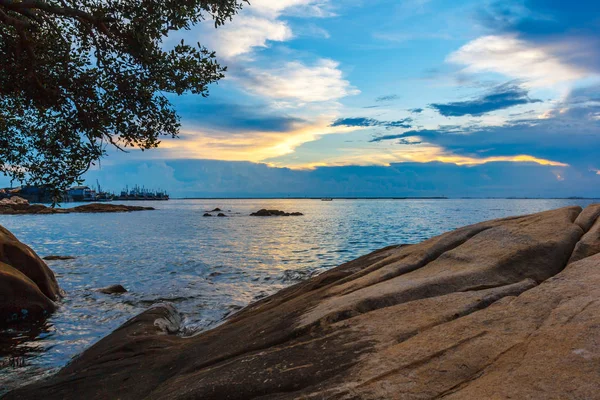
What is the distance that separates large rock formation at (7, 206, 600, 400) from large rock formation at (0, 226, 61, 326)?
6.02 metres

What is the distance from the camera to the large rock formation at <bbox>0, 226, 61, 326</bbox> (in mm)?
12500

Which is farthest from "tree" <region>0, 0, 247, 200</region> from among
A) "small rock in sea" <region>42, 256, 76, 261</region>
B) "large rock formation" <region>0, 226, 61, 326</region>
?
"small rock in sea" <region>42, 256, 76, 261</region>

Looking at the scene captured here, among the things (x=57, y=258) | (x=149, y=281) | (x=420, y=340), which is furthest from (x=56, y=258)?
(x=420, y=340)

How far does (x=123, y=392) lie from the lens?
253 inches

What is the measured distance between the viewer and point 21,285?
13070 millimetres

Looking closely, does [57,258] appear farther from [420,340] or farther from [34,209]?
[34,209]

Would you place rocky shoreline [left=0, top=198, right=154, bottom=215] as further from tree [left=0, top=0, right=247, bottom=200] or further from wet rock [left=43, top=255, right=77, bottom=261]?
tree [left=0, top=0, right=247, bottom=200]

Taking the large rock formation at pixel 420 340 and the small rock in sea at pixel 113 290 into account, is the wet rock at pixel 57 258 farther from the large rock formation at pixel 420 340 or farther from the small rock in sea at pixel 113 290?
the large rock formation at pixel 420 340

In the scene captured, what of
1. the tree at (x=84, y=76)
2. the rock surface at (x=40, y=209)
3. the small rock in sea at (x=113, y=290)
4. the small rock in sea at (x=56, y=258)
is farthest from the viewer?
the rock surface at (x=40, y=209)

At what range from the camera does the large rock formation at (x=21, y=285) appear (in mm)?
12500

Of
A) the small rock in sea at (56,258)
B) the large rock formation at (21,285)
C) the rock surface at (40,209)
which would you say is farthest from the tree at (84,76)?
the rock surface at (40,209)

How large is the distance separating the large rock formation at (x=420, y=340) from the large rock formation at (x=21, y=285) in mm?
6023

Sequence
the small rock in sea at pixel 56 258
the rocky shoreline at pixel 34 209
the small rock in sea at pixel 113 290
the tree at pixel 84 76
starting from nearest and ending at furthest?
the tree at pixel 84 76, the small rock in sea at pixel 113 290, the small rock in sea at pixel 56 258, the rocky shoreline at pixel 34 209

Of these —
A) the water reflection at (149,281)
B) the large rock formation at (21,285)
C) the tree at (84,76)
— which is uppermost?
the tree at (84,76)
